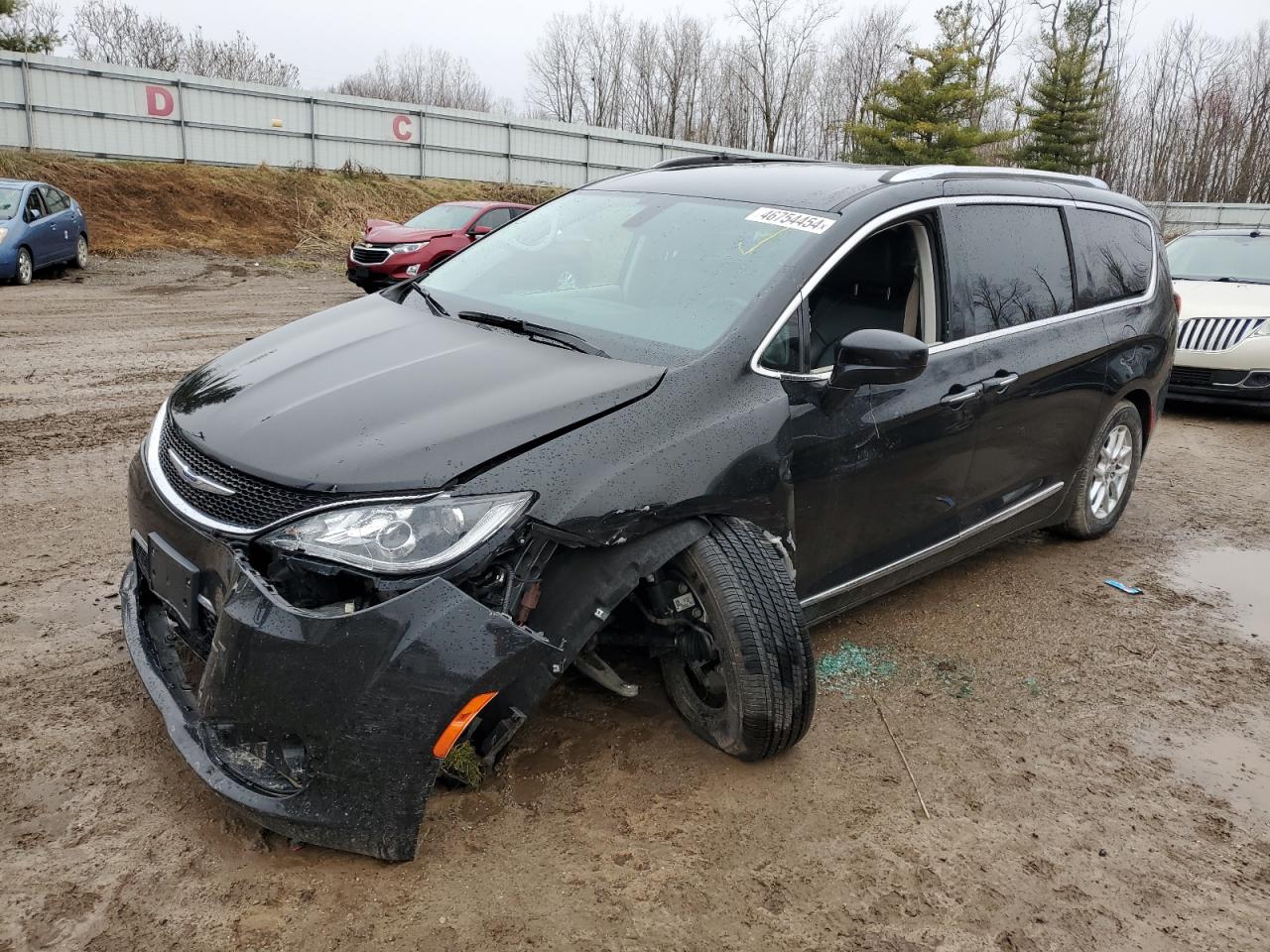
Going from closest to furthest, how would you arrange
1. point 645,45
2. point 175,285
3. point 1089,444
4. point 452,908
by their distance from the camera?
point 452,908 → point 1089,444 → point 175,285 → point 645,45

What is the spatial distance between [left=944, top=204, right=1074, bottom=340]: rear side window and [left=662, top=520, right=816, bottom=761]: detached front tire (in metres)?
1.48

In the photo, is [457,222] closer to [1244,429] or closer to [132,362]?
[132,362]

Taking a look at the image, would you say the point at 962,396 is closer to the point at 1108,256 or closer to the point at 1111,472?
the point at 1108,256

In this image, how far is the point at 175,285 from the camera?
16.1 meters

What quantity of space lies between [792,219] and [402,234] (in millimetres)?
13945

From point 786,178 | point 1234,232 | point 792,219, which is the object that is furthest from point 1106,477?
point 1234,232

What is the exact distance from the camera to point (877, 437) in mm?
3365

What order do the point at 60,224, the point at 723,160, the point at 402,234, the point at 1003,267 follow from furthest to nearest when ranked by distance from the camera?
the point at 402,234
the point at 60,224
the point at 723,160
the point at 1003,267

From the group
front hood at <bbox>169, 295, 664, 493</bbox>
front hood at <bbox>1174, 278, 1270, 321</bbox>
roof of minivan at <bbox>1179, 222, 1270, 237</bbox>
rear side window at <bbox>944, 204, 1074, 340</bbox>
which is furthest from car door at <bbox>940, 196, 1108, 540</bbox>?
roof of minivan at <bbox>1179, 222, 1270, 237</bbox>

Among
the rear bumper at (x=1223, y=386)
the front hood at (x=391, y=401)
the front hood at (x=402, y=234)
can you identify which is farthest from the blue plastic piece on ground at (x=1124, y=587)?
the front hood at (x=402, y=234)

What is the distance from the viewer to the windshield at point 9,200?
13875 millimetres

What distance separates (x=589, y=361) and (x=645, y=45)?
201 feet

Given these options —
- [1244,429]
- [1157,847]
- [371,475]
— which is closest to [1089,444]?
[1157,847]

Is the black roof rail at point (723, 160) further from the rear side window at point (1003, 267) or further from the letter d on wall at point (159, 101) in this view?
the letter d on wall at point (159, 101)
